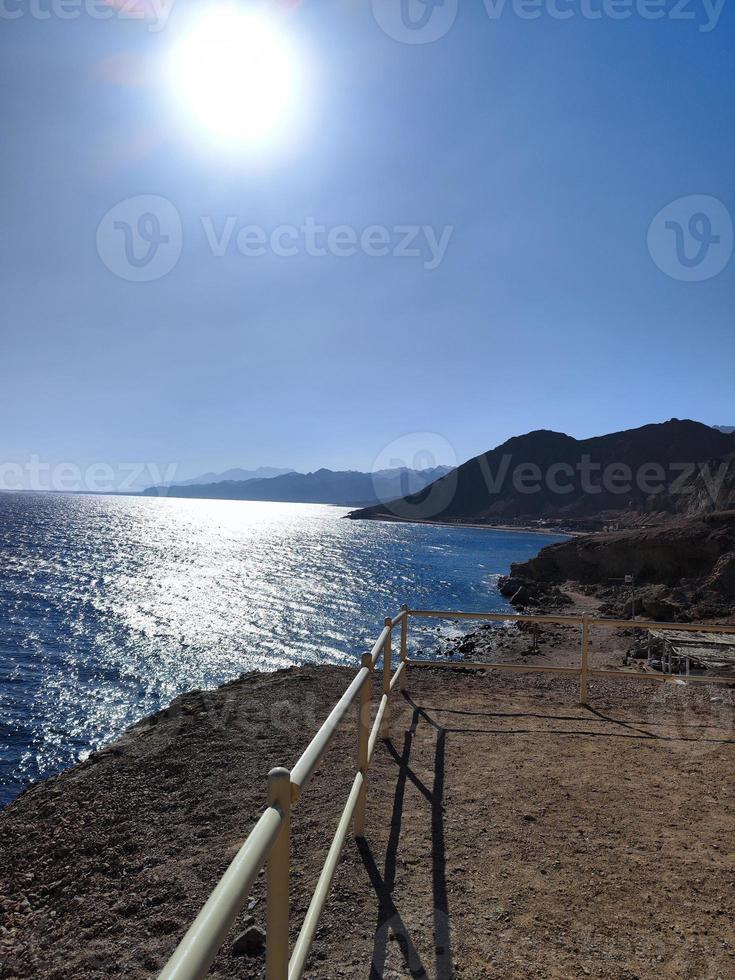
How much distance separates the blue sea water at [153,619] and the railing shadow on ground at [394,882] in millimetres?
12359

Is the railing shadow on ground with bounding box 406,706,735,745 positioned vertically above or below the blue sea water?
above

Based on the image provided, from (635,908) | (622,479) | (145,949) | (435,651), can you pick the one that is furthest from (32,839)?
(622,479)

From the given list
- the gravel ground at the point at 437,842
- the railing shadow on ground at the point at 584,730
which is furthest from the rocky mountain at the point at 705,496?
the gravel ground at the point at 437,842

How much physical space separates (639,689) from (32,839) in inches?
341

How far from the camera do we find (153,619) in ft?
110

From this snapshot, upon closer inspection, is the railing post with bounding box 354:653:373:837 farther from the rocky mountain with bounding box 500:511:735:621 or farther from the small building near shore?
the rocky mountain with bounding box 500:511:735:621

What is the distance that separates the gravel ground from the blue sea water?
899 centimetres

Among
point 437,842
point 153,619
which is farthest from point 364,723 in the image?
point 153,619

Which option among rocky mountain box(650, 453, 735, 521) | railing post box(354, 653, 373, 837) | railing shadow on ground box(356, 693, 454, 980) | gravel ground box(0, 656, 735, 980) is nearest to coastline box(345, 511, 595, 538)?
rocky mountain box(650, 453, 735, 521)

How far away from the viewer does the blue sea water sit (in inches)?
717

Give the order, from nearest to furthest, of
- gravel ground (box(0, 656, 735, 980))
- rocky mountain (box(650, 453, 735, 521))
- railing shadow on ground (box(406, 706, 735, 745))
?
gravel ground (box(0, 656, 735, 980)), railing shadow on ground (box(406, 706, 735, 745)), rocky mountain (box(650, 453, 735, 521))

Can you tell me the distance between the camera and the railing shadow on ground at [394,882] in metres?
3.04

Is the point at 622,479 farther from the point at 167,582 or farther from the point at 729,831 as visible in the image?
the point at 729,831

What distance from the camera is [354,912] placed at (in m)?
3.46
